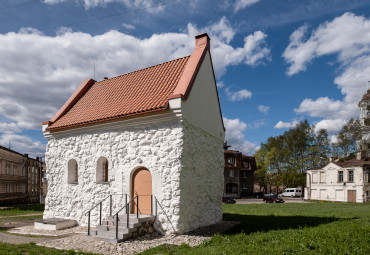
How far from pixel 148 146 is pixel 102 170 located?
2995 mm

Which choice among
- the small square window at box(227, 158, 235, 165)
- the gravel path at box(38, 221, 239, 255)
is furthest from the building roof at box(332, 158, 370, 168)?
the gravel path at box(38, 221, 239, 255)

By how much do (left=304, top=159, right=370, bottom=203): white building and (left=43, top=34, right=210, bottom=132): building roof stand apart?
32809mm

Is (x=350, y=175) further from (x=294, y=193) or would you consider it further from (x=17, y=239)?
(x=17, y=239)

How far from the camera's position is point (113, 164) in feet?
38.5

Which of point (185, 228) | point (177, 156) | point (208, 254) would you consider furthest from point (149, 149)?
point (208, 254)

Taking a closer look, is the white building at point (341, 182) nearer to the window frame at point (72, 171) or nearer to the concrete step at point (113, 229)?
the window frame at point (72, 171)

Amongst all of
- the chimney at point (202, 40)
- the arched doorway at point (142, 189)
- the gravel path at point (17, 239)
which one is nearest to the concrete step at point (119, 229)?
the arched doorway at point (142, 189)

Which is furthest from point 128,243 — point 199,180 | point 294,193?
point 294,193

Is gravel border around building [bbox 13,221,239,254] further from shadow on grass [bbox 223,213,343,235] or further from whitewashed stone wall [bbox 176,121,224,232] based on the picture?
shadow on grass [bbox 223,213,343,235]

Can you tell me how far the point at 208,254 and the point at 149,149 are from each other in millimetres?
4903

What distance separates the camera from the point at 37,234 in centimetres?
1080

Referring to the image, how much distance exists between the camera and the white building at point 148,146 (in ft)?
34.2

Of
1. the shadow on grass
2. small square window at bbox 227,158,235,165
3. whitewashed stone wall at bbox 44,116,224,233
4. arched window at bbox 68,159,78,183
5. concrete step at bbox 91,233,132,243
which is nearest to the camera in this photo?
concrete step at bbox 91,233,132,243

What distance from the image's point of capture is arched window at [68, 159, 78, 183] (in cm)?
1338
